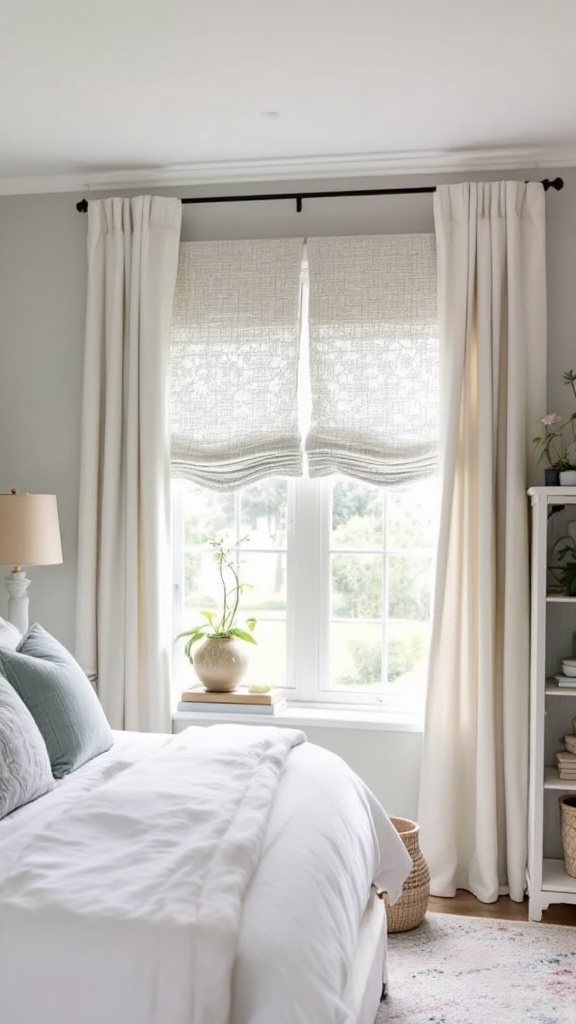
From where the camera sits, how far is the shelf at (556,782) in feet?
11.9

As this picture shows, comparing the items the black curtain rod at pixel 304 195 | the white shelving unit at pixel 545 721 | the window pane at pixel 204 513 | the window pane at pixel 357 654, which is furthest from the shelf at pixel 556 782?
the black curtain rod at pixel 304 195

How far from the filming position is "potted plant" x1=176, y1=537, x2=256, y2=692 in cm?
416

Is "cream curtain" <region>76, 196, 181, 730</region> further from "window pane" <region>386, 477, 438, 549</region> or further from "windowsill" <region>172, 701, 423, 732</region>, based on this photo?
"window pane" <region>386, 477, 438, 549</region>

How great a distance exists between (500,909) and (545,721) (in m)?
0.70

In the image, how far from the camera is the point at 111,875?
1925 mm

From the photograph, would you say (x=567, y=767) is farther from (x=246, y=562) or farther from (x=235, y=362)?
(x=235, y=362)

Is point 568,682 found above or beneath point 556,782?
above

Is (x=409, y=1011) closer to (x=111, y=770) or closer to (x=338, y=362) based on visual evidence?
(x=111, y=770)

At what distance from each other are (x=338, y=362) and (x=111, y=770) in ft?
6.78

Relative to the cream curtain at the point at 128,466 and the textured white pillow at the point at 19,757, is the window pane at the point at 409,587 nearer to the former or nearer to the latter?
the cream curtain at the point at 128,466

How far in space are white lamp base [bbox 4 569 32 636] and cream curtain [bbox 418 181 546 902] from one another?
1.57 metres

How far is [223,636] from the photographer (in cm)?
420

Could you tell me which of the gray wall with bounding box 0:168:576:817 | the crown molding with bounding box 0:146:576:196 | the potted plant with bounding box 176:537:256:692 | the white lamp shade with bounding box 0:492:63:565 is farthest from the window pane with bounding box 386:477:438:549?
the white lamp shade with bounding box 0:492:63:565

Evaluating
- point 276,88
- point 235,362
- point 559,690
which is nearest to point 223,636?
point 235,362
